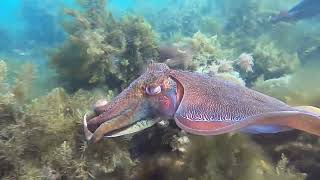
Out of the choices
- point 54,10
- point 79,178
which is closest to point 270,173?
point 79,178

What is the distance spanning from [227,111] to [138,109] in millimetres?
670

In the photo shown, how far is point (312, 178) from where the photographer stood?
3.56 m

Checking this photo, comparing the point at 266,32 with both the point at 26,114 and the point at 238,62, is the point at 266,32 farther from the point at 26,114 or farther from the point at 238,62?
the point at 26,114

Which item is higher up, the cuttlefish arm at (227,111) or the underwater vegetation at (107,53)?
the cuttlefish arm at (227,111)

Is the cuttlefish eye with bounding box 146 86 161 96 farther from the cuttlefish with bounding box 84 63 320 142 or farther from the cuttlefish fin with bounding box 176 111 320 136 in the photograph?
the cuttlefish fin with bounding box 176 111 320 136

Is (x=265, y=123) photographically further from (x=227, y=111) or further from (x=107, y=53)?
(x=107, y=53)

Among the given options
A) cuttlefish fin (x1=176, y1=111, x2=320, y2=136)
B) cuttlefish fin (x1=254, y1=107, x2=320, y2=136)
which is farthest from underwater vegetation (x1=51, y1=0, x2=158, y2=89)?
cuttlefish fin (x1=254, y1=107, x2=320, y2=136)

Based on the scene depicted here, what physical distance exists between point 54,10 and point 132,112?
20786 mm

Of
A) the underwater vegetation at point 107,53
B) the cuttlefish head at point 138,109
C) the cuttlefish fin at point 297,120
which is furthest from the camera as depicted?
the underwater vegetation at point 107,53

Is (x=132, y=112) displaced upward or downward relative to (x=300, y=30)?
upward

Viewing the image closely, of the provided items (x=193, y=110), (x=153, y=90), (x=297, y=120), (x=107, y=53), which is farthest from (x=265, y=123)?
(x=107, y=53)

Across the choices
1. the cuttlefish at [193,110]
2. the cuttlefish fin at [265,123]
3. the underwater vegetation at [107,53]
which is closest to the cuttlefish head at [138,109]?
the cuttlefish at [193,110]

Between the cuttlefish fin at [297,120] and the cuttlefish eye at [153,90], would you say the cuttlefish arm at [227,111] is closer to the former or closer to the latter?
the cuttlefish fin at [297,120]

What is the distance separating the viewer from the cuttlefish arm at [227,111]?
98.0 inches
